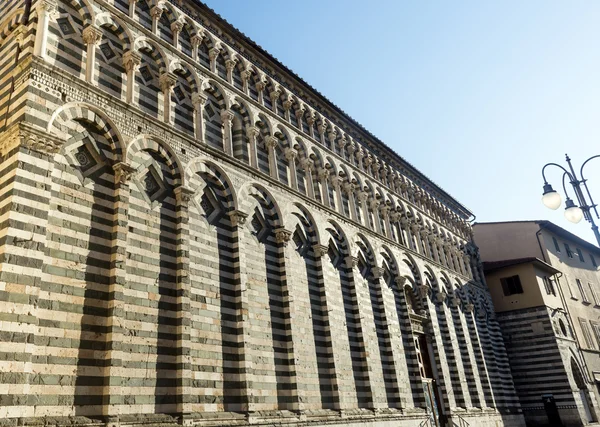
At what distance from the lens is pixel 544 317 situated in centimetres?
2619

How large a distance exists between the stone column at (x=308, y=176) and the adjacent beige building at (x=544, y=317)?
16513mm

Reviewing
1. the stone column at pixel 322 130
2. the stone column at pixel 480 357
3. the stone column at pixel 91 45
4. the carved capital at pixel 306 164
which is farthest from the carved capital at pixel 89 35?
the stone column at pixel 480 357

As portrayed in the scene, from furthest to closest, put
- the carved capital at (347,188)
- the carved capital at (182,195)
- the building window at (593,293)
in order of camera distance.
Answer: the building window at (593,293) → the carved capital at (347,188) → the carved capital at (182,195)

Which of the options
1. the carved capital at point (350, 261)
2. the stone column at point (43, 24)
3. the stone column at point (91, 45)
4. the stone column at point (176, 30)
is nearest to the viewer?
the stone column at point (43, 24)

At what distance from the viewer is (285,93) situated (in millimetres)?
16078

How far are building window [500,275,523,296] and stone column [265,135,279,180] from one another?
19208mm

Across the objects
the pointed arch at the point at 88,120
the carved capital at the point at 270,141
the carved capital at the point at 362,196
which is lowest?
the pointed arch at the point at 88,120

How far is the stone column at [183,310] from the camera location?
8.86 meters

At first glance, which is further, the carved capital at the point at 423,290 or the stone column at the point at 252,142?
the carved capital at the point at 423,290

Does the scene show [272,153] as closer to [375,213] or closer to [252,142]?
[252,142]

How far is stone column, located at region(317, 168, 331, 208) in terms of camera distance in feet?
53.4

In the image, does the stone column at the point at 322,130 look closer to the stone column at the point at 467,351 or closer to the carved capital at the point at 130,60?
the carved capital at the point at 130,60

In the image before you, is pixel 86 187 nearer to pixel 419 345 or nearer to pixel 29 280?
pixel 29 280

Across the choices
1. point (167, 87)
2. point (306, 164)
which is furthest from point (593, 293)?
point (167, 87)
